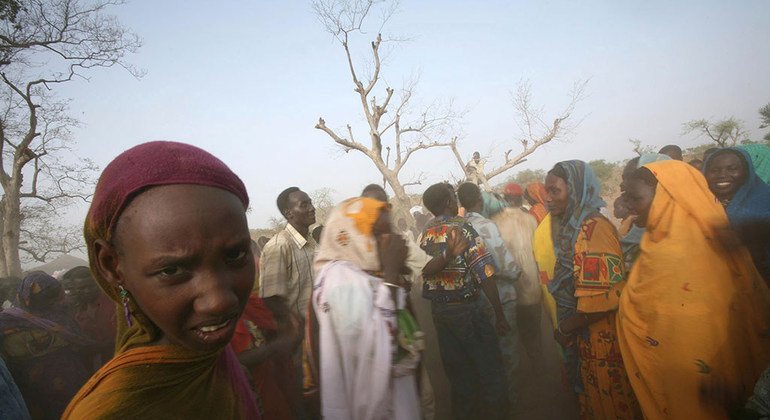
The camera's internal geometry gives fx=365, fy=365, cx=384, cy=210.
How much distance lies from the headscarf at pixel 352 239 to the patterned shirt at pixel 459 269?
178cm

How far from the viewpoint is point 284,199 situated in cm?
392

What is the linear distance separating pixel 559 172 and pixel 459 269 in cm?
133

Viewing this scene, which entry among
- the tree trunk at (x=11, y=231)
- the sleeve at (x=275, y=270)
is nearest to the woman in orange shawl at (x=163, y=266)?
the sleeve at (x=275, y=270)

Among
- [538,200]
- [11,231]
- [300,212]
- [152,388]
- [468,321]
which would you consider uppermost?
[11,231]

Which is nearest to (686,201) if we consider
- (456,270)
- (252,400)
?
(456,270)

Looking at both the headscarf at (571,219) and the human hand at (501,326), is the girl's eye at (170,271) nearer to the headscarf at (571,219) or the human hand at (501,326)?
the headscarf at (571,219)

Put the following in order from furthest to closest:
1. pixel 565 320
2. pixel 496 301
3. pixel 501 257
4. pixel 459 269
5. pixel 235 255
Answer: pixel 501 257, pixel 496 301, pixel 459 269, pixel 565 320, pixel 235 255

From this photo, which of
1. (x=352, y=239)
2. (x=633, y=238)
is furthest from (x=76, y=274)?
(x=633, y=238)

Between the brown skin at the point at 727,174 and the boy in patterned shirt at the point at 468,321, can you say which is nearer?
the brown skin at the point at 727,174

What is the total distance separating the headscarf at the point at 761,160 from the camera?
3.68 m

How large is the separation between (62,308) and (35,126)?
9368 millimetres

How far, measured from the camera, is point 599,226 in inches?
108

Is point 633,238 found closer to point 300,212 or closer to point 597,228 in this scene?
point 597,228

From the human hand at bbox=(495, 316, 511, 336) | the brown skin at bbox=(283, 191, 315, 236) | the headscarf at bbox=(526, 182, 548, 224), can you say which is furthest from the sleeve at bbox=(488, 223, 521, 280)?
the brown skin at bbox=(283, 191, 315, 236)
